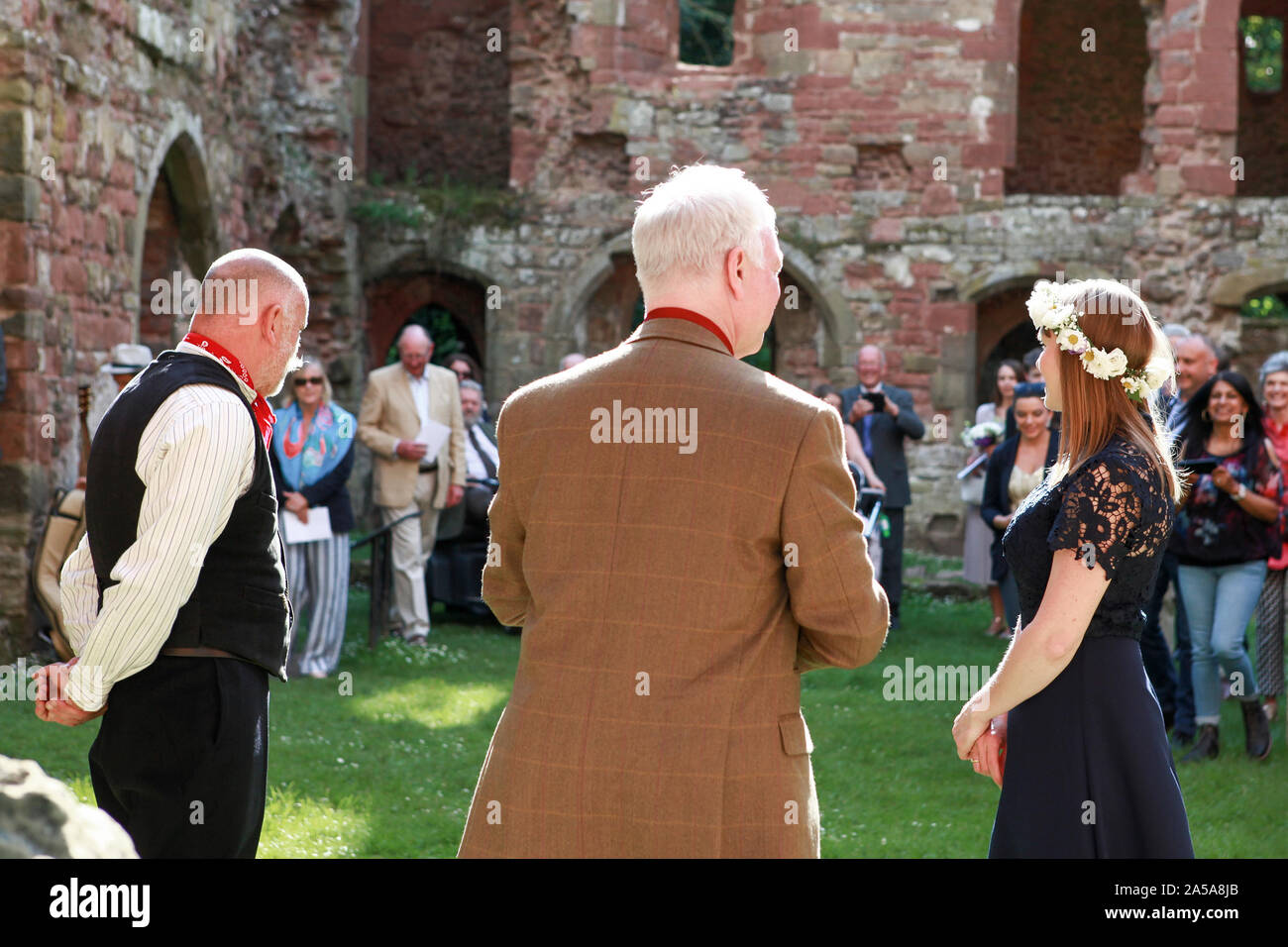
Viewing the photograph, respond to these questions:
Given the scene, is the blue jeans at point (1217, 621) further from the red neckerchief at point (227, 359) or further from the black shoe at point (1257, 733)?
the red neckerchief at point (227, 359)

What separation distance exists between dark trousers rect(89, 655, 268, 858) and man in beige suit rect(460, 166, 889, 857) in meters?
0.76

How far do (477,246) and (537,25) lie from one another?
7.92 ft

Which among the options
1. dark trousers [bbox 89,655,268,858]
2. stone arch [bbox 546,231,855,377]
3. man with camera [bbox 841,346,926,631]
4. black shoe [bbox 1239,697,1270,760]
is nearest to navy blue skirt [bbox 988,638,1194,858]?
dark trousers [bbox 89,655,268,858]

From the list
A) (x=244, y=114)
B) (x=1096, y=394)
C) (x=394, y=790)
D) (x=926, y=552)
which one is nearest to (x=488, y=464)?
(x=244, y=114)

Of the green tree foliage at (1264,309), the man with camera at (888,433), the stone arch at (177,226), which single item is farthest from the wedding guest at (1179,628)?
the green tree foliage at (1264,309)

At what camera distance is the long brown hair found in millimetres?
3211

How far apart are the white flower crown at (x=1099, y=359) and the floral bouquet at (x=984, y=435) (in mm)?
7272

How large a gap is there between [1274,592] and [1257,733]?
68 centimetres

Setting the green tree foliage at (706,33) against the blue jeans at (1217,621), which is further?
the green tree foliage at (706,33)

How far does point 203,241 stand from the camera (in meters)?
11.0

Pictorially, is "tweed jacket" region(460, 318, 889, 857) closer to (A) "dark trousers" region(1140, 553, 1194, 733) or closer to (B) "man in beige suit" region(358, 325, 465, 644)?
(A) "dark trousers" region(1140, 553, 1194, 733)

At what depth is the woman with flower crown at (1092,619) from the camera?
310cm

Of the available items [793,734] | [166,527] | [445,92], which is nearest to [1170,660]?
[793,734]
